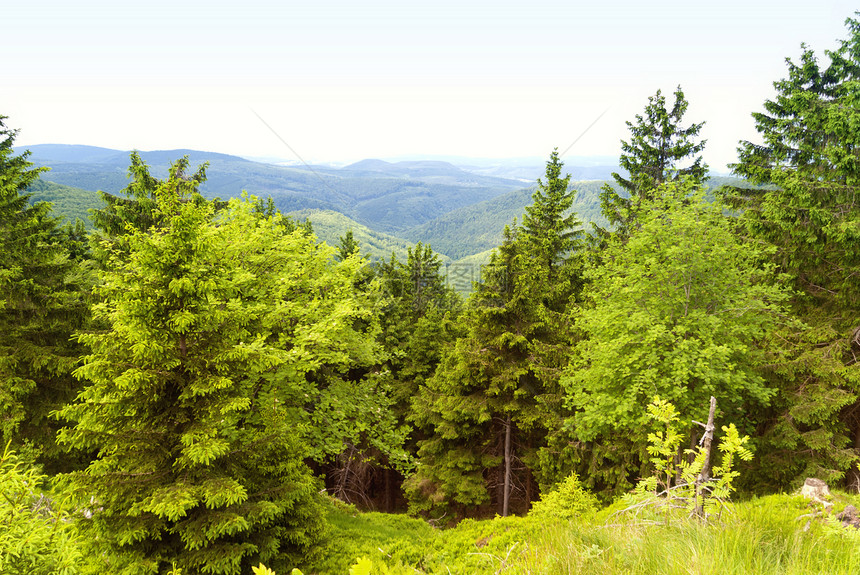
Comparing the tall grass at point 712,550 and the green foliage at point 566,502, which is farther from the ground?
the tall grass at point 712,550

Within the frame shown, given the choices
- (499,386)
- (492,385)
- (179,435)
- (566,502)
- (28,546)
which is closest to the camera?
(28,546)

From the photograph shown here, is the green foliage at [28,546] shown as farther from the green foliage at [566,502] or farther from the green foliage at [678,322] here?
the green foliage at [566,502]

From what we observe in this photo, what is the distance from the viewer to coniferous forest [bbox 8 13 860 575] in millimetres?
4328

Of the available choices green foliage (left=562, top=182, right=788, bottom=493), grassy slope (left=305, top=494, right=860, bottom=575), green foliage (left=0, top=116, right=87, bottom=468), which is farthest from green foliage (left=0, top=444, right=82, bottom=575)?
green foliage (left=0, top=116, right=87, bottom=468)

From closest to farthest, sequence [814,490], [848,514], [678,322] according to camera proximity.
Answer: [848,514] < [814,490] < [678,322]

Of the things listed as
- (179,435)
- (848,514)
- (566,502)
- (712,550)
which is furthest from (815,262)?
(179,435)

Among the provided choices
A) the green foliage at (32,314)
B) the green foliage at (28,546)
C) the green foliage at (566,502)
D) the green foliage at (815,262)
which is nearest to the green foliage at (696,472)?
the green foliage at (28,546)

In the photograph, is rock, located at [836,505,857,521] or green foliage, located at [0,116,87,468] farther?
green foliage, located at [0,116,87,468]

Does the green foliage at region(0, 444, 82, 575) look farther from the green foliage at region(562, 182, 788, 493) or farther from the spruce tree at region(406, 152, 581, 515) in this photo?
the spruce tree at region(406, 152, 581, 515)

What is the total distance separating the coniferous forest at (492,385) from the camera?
4328 millimetres

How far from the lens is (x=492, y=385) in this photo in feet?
52.4

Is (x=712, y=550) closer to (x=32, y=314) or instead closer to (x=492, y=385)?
(x=492, y=385)

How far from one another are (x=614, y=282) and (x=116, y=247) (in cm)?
1857

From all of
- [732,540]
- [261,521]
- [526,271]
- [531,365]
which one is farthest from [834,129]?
[261,521]
